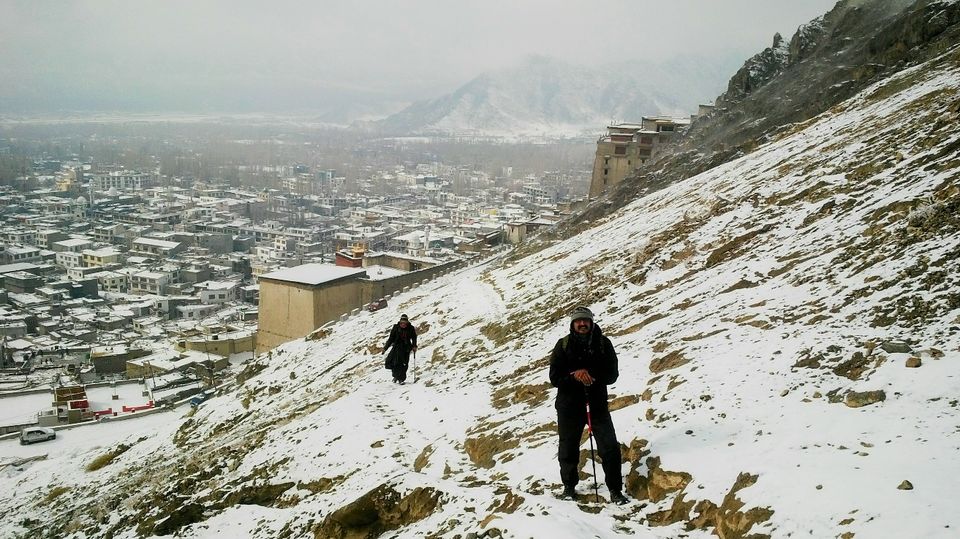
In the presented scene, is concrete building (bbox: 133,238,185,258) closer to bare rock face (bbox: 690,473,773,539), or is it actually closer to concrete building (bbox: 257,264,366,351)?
concrete building (bbox: 257,264,366,351)

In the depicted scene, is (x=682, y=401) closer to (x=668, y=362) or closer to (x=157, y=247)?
(x=668, y=362)

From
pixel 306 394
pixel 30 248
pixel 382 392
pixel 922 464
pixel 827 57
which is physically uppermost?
pixel 827 57

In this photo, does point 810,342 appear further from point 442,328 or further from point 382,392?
point 442,328

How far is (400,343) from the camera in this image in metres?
14.4

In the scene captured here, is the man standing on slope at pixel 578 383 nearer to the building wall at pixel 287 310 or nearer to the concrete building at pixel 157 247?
the building wall at pixel 287 310

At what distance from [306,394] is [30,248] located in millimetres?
94844

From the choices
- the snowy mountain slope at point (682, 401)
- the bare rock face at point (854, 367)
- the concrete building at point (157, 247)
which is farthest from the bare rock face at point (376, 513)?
the concrete building at point (157, 247)

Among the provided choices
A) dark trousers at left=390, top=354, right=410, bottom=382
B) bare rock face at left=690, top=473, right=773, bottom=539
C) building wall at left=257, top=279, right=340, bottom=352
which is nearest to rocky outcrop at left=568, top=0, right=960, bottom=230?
building wall at left=257, top=279, right=340, bottom=352

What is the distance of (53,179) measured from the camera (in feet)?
570

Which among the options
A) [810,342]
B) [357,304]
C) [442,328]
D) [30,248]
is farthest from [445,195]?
[810,342]

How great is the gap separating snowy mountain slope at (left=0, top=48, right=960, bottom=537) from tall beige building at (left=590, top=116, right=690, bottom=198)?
28.5m

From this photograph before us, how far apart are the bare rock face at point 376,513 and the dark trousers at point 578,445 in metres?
1.63

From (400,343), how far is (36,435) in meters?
18.1

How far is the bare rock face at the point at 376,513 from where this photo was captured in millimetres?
7648
